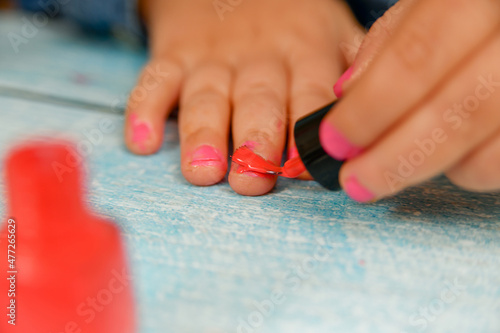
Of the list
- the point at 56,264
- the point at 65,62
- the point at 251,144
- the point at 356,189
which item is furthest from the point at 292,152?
the point at 65,62

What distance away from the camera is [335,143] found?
39 centimetres

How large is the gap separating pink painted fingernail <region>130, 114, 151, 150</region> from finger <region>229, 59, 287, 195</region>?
0.12m

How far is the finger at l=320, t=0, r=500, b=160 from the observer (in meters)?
0.34

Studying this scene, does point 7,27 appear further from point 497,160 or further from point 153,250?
point 497,160

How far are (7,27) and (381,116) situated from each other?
118cm

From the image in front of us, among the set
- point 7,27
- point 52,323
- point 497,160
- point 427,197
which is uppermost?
point 497,160

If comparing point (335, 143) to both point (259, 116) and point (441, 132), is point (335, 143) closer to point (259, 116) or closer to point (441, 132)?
point (441, 132)

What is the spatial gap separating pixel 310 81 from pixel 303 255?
34cm

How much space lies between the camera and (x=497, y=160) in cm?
37

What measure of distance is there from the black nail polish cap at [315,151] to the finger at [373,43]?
1.4 inches

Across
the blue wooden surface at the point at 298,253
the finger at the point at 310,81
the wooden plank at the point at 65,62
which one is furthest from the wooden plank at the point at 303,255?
the wooden plank at the point at 65,62

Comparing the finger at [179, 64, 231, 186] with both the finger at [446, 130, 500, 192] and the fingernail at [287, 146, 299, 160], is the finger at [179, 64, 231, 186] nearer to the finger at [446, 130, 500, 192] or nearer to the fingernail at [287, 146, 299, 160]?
the fingernail at [287, 146, 299, 160]

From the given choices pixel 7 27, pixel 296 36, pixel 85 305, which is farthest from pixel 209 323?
pixel 7 27

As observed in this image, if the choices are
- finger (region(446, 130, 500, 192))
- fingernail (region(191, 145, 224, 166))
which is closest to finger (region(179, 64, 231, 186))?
fingernail (region(191, 145, 224, 166))
